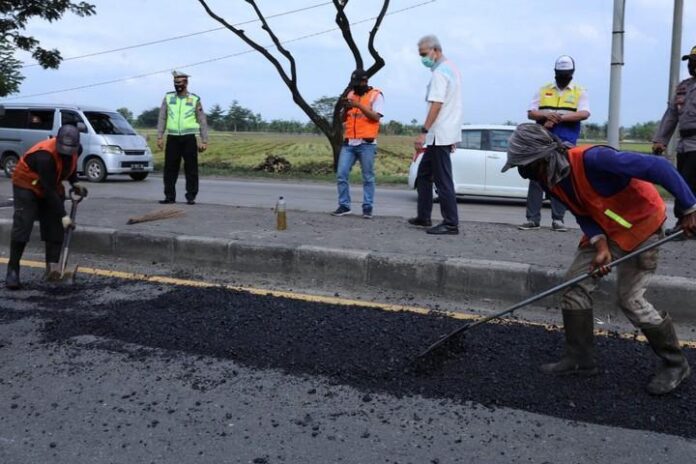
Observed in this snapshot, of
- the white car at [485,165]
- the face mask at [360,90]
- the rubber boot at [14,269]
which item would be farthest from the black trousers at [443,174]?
the white car at [485,165]

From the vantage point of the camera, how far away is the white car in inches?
468

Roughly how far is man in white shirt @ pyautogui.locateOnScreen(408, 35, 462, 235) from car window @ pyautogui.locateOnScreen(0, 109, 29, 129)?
1318cm

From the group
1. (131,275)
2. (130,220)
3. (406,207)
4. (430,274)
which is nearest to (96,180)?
(406,207)

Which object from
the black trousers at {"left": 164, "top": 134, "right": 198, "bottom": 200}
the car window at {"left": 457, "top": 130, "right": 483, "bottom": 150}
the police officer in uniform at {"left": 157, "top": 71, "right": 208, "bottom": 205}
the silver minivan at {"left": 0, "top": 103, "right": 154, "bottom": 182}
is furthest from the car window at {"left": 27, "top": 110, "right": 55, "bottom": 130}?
the car window at {"left": 457, "top": 130, "right": 483, "bottom": 150}

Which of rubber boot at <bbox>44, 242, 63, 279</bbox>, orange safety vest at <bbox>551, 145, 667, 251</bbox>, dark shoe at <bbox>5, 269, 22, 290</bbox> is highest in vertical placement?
orange safety vest at <bbox>551, 145, 667, 251</bbox>

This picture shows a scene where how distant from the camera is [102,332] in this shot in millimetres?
4391

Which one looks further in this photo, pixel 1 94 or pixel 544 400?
pixel 1 94

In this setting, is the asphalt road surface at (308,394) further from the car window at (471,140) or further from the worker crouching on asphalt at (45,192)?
the car window at (471,140)

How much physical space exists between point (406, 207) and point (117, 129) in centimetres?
844

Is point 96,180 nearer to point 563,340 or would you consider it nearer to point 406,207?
point 406,207

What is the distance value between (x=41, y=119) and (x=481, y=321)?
50.9 ft

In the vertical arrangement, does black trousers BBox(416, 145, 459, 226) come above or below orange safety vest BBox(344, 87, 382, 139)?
below

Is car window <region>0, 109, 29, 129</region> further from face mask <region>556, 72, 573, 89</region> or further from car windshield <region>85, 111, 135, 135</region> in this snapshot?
face mask <region>556, 72, 573, 89</region>

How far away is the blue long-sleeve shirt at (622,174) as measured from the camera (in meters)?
3.09
